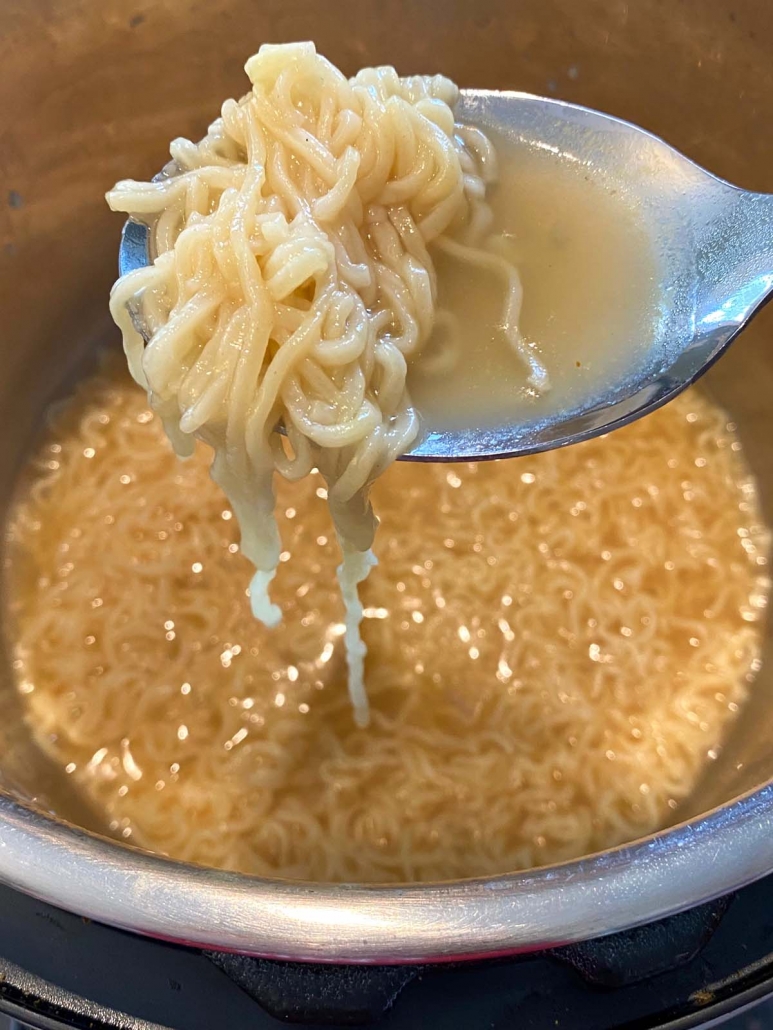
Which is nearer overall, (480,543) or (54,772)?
(54,772)

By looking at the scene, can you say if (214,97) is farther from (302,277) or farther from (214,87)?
(302,277)

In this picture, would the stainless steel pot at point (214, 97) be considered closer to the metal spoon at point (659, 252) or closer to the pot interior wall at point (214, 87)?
the pot interior wall at point (214, 87)

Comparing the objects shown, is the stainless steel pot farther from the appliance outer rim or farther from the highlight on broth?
the appliance outer rim

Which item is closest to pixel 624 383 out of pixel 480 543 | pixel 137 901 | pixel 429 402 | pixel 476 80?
pixel 429 402

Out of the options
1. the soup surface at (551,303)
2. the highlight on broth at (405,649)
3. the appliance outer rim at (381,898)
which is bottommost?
the highlight on broth at (405,649)

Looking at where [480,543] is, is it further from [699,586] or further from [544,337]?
[544,337]

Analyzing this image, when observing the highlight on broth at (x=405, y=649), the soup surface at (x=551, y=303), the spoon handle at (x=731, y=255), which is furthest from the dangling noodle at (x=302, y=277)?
the highlight on broth at (x=405, y=649)

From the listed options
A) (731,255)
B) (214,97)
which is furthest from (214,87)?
(731,255)
